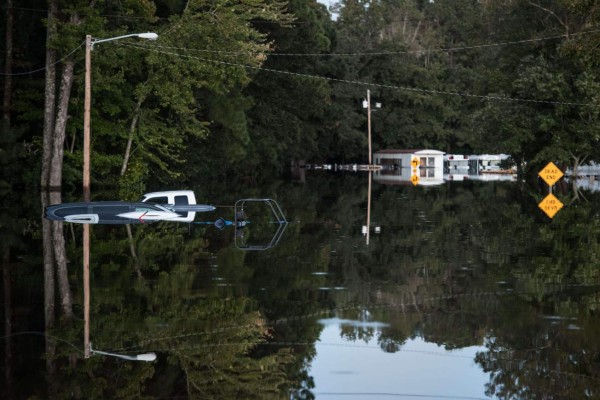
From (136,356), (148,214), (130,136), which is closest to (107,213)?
(148,214)

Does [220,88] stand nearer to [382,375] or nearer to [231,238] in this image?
[231,238]

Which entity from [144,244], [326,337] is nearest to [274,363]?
[326,337]

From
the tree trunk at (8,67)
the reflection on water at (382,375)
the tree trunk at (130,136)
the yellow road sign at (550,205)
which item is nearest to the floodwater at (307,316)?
the reflection on water at (382,375)

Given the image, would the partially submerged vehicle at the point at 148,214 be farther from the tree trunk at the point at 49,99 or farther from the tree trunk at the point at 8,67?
the tree trunk at the point at 8,67

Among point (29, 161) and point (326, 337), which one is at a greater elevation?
point (29, 161)

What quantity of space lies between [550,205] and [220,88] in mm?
23981

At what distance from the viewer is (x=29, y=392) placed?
9102mm

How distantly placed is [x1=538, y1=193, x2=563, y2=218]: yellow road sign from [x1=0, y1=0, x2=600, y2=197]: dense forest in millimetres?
6825

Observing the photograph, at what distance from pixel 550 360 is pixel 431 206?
33.9m

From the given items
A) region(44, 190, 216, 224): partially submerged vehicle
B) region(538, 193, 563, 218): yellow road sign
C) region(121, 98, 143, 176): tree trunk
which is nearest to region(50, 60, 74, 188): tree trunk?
region(121, 98, 143, 176): tree trunk

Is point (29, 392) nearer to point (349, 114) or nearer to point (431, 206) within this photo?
point (431, 206)

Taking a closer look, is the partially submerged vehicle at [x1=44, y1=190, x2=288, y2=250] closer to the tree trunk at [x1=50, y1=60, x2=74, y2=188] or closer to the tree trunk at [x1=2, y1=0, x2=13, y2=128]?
the tree trunk at [x1=50, y1=60, x2=74, y2=188]

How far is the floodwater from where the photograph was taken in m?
9.77

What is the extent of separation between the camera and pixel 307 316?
45.5 feet
